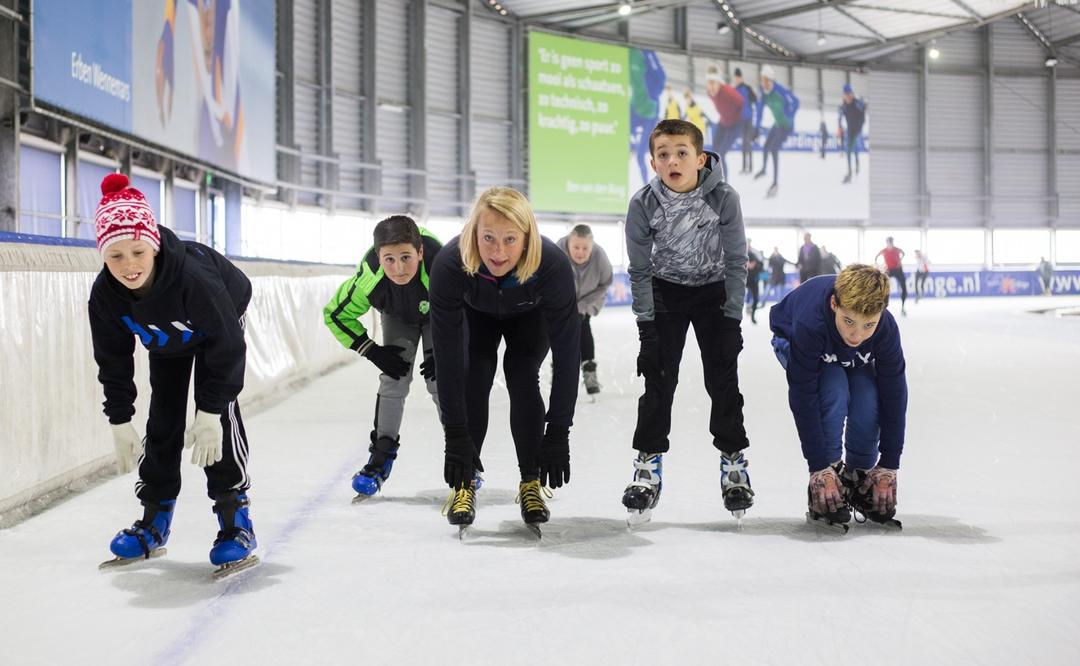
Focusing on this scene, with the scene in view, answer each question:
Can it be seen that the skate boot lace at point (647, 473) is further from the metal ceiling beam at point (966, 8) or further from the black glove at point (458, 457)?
the metal ceiling beam at point (966, 8)

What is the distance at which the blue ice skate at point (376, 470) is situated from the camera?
14.0ft

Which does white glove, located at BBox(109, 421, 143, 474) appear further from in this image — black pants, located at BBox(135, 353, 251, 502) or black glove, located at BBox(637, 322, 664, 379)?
black glove, located at BBox(637, 322, 664, 379)

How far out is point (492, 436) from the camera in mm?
6098

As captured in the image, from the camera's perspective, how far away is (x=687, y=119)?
27.0 m

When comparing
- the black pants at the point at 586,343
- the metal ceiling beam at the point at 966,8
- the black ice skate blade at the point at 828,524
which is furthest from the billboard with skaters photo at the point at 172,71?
the metal ceiling beam at the point at 966,8

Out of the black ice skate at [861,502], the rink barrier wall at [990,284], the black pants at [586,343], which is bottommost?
the black ice skate at [861,502]

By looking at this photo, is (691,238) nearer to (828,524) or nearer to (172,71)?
(828,524)

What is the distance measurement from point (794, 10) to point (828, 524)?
30.0m

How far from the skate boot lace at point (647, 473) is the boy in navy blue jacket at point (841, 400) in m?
0.53

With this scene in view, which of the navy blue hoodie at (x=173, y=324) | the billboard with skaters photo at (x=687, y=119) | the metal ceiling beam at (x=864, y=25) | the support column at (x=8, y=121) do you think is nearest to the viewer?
the navy blue hoodie at (x=173, y=324)

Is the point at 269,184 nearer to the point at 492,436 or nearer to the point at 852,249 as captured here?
the point at 492,436

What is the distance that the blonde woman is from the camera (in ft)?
11.1

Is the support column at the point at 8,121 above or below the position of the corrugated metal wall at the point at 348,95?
below

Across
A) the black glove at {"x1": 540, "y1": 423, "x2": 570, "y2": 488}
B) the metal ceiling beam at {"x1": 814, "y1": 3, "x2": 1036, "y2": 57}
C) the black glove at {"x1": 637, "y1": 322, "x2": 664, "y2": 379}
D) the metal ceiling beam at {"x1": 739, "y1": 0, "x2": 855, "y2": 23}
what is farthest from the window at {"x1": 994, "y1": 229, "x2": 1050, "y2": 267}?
the black glove at {"x1": 540, "y1": 423, "x2": 570, "y2": 488}
